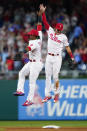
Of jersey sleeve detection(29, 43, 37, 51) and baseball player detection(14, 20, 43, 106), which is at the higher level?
jersey sleeve detection(29, 43, 37, 51)

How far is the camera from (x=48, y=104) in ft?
62.7

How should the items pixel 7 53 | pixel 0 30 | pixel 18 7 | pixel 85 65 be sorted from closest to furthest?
1. pixel 85 65
2. pixel 7 53
3. pixel 0 30
4. pixel 18 7

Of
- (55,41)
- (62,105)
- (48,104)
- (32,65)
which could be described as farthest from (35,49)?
(62,105)

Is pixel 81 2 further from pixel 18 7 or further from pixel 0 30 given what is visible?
pixel 0 30

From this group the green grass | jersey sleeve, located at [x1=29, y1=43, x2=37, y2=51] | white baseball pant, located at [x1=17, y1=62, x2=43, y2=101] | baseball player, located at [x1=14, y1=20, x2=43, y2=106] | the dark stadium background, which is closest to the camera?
jersey sleeve, located at [x1=29, y1=43, x2=37, y2=51]

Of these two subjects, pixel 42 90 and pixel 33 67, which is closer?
pixel 33 67

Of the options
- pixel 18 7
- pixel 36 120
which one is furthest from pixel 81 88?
pixel 18 7

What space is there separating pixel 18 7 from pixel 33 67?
35.0 ft

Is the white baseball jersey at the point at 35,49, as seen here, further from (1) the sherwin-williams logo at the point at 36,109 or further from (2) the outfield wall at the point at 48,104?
(1) the sherwin-williams logo at the point at 36,109

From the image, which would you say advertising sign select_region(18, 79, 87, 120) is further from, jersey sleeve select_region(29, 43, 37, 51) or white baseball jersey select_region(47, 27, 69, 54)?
jersey sleeve select_region(29, 43, 37, 51)

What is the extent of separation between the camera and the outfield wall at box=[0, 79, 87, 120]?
19078 mm

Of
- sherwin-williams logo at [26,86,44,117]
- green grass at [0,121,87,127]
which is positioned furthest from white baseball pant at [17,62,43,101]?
sherwin-williams logo at [26,86,44,117]

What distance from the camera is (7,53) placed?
21344mm

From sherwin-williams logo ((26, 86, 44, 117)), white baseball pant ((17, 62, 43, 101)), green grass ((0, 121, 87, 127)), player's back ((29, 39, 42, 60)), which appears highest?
player's back ((29, 39, 42, 60))
